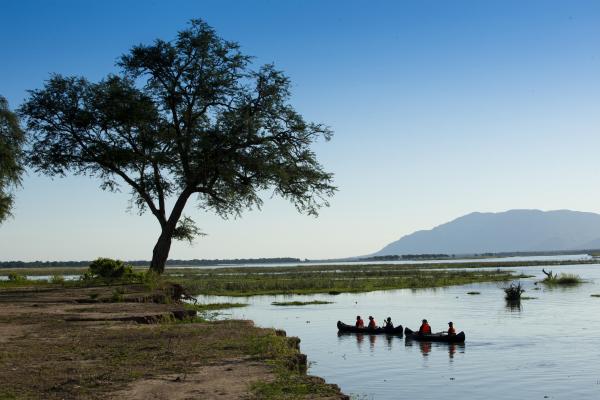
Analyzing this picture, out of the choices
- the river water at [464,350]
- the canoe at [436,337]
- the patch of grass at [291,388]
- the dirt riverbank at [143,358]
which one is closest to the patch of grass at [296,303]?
the river water at [464,350]

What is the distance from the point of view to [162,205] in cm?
3975

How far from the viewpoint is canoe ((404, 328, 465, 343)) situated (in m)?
30.5

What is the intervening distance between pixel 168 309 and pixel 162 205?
1527 cm

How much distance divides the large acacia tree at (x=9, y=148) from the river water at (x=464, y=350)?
1770 centimetres

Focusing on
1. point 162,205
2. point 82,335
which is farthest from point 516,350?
point 162,205

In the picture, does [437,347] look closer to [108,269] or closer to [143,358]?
[143,358]

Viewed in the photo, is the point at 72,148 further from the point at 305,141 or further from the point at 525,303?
the point at 525,303

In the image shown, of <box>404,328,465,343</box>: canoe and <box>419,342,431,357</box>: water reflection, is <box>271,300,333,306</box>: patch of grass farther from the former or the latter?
<box>419,342,431,357</box>: water reflection

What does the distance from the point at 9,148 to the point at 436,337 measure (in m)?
28.6

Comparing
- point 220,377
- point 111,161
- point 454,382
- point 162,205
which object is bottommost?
point 454,382

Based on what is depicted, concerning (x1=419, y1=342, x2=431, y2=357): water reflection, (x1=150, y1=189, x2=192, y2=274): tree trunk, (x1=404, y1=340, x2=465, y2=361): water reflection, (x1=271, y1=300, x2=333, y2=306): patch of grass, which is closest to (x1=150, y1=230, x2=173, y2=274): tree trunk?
(x1=150, y1=189, x2=192, y2=274): tree trunk

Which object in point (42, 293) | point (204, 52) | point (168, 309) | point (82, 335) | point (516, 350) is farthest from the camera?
point (204, 52)

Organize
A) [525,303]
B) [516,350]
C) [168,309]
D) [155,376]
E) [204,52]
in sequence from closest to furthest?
[155,376] → [168,309] → [516,350] → [204,52] → [525,303]

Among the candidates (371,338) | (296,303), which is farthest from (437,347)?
(296,303)
